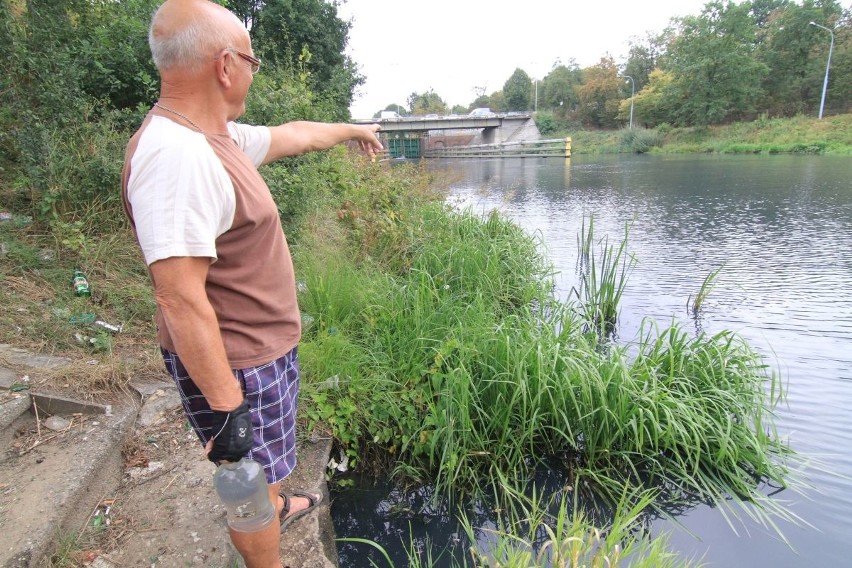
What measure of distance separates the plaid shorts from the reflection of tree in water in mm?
1016

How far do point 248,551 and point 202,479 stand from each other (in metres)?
0.76

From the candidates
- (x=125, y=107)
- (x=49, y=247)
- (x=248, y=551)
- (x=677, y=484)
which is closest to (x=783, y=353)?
(x=677, y=484)

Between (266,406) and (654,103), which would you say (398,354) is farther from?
(654,103)

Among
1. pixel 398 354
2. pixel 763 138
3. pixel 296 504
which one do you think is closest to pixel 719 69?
pixel 763 138

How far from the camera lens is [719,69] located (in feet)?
125

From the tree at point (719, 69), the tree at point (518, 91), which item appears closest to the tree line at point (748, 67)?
the tree at point (719, 69)

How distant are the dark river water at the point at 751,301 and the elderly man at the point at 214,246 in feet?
4.31

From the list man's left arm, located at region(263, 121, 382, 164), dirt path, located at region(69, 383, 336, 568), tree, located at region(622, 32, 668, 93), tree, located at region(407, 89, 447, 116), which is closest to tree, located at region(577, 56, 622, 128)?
tree, located at region(622, 32, 668, 93)

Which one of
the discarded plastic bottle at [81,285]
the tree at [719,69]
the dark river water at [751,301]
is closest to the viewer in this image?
the dark river water at [751,301]

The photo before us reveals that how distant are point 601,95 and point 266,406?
195 feet

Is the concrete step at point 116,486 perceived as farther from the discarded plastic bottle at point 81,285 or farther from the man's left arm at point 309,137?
the man's left arm at point 309,137

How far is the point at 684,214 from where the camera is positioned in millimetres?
10758

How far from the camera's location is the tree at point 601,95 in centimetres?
5244

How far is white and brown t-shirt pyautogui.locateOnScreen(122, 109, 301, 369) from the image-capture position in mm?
1091
